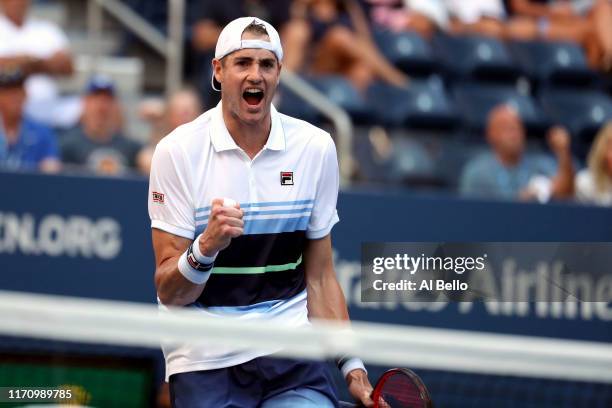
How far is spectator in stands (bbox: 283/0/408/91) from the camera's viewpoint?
10.2 m

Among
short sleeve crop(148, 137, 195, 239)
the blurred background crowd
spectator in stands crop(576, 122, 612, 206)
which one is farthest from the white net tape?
spectator in stands crop(576, 122, 612, 206)

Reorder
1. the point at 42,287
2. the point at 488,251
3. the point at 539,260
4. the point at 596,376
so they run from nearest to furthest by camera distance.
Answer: the point at 596,376
the point at 488,251
the point at 539,260
the point at 42,287

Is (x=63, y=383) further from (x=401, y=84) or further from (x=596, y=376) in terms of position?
(x=401, y=84)

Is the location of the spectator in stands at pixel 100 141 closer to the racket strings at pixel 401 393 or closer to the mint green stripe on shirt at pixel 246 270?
the mint green stripe on shirt at pixel 246 270

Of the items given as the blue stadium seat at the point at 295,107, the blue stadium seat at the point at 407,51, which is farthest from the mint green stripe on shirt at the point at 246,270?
the blue stadium seat at the point at 407,51

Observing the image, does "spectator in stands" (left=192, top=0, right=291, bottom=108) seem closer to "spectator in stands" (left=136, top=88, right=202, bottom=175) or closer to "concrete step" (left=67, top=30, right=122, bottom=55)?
"spectator in stands" (left=136, top=88, right=202, bottom=175)

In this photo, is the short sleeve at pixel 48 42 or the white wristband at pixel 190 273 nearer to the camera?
the white wristband at pixel 190 273

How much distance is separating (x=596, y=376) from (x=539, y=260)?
2.01 m

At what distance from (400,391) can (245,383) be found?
0.50 meters

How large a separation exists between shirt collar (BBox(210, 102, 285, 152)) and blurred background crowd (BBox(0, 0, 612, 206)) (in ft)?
13.1

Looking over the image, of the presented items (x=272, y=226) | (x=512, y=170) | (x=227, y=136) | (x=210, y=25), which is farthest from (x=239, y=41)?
(x=210, y=25)

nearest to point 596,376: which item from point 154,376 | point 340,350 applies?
point 340,350

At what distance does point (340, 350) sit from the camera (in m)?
3.24

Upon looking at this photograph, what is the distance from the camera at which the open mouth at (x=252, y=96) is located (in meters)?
3.95
